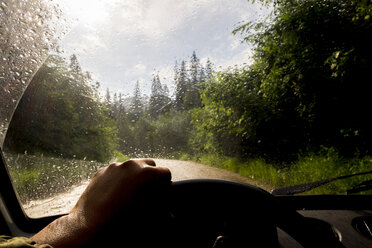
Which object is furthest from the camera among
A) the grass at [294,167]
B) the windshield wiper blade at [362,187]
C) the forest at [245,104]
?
the grass at [294,167]

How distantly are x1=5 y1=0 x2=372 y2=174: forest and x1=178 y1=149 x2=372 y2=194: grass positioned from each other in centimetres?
16

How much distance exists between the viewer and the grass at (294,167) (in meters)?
3.25

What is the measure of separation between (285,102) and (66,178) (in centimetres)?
437

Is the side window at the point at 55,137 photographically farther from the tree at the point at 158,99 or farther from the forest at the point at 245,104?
the tree at the point at 158,99

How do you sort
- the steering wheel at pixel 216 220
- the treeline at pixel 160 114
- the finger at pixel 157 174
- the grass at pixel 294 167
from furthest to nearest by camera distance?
the grass at pixel 294 167 < the treeline at pixel 160 114 < the steering wheel at pixel 216 220 < the finger at pixel 157 174

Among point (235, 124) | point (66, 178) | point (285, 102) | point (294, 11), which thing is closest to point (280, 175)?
point (235, 124)

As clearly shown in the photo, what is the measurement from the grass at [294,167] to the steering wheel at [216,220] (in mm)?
1571

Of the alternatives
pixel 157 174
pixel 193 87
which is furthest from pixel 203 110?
pixel 157 174

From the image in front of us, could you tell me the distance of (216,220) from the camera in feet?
5.40

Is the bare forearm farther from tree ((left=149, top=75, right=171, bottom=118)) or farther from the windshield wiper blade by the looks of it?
the windshield wiper blade

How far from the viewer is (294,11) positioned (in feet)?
16.6

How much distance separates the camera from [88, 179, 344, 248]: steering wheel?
1107mm

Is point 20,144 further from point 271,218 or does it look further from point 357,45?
point 357,45

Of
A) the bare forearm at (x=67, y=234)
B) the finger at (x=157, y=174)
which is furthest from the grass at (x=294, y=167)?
the bare forearm at (x=67, y=234)
